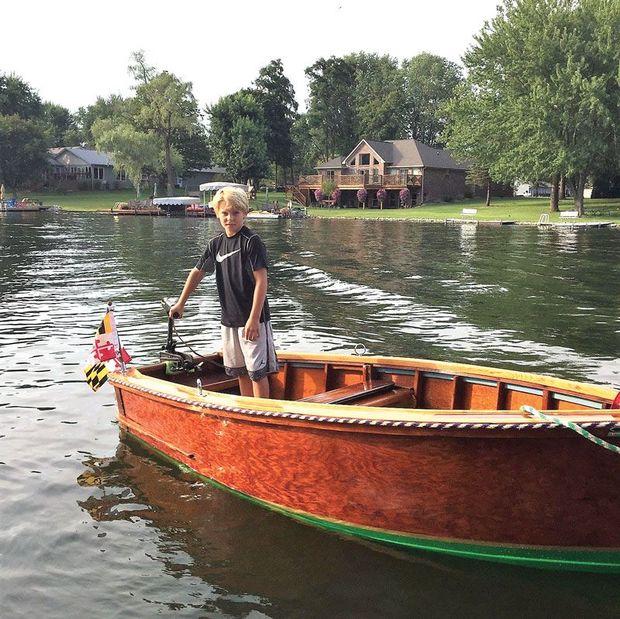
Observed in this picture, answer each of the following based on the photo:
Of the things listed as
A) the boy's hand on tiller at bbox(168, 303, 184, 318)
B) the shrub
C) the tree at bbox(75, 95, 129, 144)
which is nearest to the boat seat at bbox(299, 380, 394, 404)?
the boy's hand on tiller at bbox(168, 303, 184, 318)

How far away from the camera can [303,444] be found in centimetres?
562

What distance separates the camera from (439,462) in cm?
507

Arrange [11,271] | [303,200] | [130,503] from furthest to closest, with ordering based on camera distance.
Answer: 1. [303,200]
2. [11,271]
3. [130,503]

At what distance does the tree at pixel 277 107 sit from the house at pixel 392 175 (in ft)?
47.0

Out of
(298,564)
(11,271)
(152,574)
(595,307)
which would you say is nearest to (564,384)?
(298,564)

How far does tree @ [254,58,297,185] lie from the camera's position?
91.6 meters

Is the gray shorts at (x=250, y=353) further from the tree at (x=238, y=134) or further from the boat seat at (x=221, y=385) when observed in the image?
the tree at (x=238, y=134)

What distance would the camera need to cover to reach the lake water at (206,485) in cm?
516

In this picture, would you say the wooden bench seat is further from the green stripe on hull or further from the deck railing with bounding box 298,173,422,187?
the deck railing with bounding box 298,173,422,187

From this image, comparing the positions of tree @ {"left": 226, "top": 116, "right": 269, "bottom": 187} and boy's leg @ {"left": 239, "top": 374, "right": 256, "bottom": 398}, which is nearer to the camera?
boy's leg @ {"left": 239, "top": 374, "right": 256, "bottom": 398}

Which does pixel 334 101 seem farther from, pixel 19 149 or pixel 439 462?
pixel 439 462

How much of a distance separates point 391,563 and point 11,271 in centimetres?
2191

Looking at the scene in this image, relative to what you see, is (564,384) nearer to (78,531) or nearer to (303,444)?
(303,444)

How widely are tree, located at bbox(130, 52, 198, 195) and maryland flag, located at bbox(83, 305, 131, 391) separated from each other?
262ft
